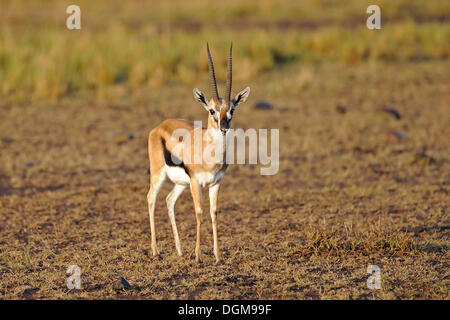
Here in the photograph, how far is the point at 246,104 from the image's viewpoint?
14852mm

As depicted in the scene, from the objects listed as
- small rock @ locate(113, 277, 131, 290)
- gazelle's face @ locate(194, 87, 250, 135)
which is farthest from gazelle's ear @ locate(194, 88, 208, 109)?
small rock @ locate(113, 277, 131, 290)

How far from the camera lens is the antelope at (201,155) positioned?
21.2 feet

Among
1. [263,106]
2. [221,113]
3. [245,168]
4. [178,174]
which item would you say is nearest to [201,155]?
[178,174]

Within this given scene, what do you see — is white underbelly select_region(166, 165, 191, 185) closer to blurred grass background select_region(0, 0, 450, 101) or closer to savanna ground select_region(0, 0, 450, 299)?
savanna ground select_region(0, 0, 450, 299)

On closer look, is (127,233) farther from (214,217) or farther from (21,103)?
(21,103)

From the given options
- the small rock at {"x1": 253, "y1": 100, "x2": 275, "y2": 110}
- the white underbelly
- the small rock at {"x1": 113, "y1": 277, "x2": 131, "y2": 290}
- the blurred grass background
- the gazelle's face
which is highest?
the blurred grass background

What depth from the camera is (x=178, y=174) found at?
22.6 ft

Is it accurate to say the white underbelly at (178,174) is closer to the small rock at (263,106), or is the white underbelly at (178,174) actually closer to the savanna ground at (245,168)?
the savanna ground at (245,168)

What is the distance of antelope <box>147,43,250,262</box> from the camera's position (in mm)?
6473

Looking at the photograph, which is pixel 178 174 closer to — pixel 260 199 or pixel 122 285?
pixel 122 285

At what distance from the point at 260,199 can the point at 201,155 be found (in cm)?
284

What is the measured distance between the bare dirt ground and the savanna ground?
3 centimetres

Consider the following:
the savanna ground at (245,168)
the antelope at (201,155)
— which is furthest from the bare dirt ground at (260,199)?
the antelope at (201,155)

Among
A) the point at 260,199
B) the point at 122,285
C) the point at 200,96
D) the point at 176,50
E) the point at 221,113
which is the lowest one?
the point at 122,285
